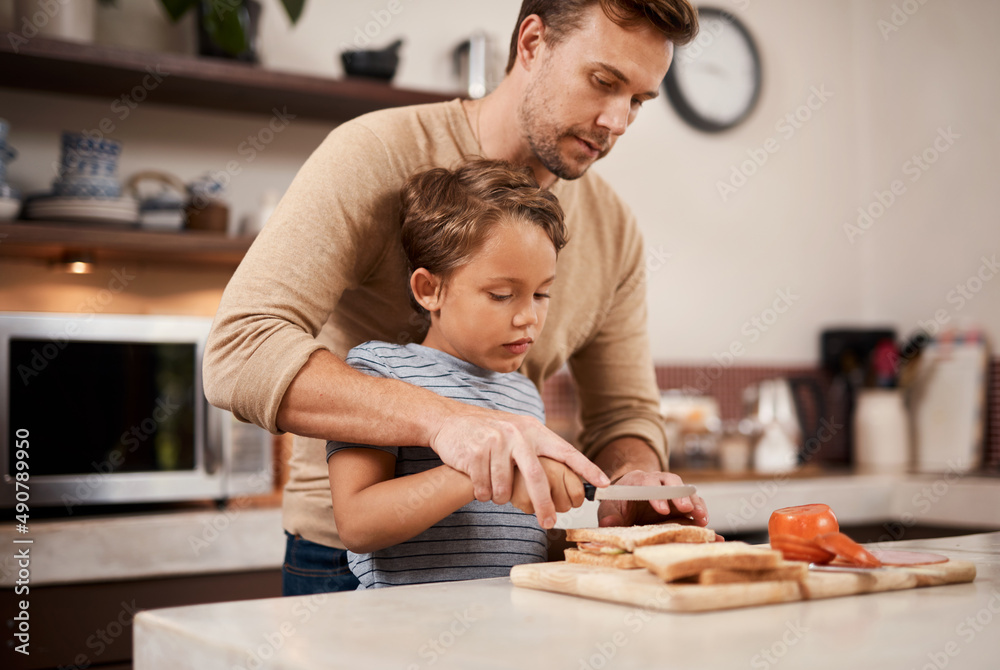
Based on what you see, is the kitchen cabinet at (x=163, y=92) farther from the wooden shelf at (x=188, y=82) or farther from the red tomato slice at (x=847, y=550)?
the red tomato slice at (x=847, y=550)

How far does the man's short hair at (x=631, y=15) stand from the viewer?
1203 mm

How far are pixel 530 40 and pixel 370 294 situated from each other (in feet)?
1.38

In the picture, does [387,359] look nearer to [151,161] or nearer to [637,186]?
[151,161]

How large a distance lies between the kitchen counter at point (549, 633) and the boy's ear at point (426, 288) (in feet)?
1.36

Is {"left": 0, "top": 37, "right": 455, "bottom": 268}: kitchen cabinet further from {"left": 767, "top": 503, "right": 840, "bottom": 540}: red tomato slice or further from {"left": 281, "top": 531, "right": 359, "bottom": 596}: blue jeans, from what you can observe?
{"left": 767, "top": 503, "right": 840, "bottom": 540}: red tomato slice

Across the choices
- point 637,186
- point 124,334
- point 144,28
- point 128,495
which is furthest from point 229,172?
point 637,186

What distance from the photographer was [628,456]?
1374 mm

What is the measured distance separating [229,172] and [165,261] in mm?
310

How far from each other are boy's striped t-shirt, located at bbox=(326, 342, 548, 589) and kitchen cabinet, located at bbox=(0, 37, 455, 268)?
1300mm

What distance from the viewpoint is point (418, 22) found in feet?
9.43

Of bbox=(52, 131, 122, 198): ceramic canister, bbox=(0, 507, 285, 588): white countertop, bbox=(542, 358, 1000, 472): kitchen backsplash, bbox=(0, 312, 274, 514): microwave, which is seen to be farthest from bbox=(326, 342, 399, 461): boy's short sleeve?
bbox=(542, 358, 1000, 472): kitchen backsplash
